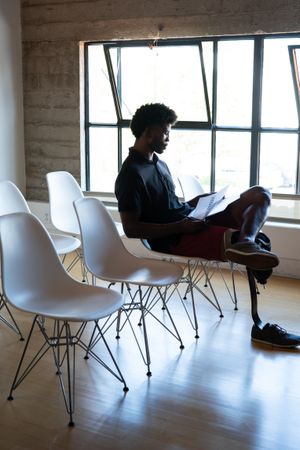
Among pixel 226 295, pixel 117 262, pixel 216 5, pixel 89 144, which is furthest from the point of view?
pixel 89 144

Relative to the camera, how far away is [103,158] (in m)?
6.11

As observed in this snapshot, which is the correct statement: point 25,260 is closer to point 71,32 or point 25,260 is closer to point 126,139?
point 126,139

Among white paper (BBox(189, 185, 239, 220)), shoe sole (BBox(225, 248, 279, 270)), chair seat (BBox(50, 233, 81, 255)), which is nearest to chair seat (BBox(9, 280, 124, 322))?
shoe sole (BBox(225, 248, 279, 270))

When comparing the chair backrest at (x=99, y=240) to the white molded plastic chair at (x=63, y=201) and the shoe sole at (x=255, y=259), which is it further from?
the white molded plastic chair at (x=63, y=201)

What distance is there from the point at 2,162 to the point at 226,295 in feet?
9.34

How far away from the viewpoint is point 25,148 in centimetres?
633

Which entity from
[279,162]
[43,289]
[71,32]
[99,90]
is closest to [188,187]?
[279,162]

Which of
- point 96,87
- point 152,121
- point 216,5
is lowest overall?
point 152,121

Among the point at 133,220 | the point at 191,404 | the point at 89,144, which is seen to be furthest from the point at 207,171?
the point at 191,404

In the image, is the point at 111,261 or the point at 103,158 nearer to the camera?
the point at 111,261

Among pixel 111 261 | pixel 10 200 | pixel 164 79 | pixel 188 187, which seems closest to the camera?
pixel 111 261

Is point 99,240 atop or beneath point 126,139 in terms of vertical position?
beneath

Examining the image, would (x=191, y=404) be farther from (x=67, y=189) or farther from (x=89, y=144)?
(x=89, y=144)

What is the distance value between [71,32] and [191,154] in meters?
1.73
